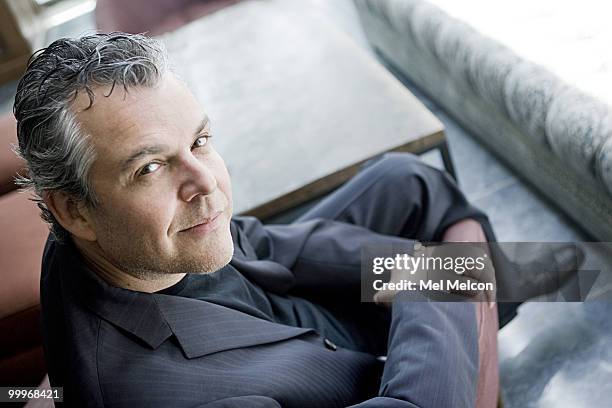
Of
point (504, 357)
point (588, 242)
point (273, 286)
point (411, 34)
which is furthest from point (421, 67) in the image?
point (273, 286)

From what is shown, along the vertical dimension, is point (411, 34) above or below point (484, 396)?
above

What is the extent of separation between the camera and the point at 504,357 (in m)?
1.67

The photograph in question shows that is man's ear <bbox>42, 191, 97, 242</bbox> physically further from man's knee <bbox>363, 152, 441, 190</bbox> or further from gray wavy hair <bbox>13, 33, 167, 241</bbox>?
man's knee <bbox>363, 152, 441, 190</bbox>

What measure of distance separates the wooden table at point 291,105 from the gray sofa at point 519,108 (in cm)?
18

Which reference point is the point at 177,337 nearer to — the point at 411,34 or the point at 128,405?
the point at 128,405

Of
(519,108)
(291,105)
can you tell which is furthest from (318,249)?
(291,105)

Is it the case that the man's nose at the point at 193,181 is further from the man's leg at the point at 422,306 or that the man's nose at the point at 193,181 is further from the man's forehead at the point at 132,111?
the man's leg at the point at 422,306

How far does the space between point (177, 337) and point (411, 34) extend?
5.17ft

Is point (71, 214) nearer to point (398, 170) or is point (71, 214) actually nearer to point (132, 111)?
point (132, 111)

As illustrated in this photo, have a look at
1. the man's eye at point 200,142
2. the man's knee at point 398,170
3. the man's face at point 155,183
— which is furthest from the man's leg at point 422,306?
the man's eye at point 200,142

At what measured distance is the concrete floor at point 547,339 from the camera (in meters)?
1.55

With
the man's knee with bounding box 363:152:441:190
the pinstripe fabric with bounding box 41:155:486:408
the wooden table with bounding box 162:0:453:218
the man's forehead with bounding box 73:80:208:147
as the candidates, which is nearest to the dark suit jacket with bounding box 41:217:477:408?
the pinstripe fabric with bounding box 41:155:486:408

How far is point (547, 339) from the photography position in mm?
1671

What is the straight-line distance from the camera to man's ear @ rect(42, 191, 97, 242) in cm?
105
